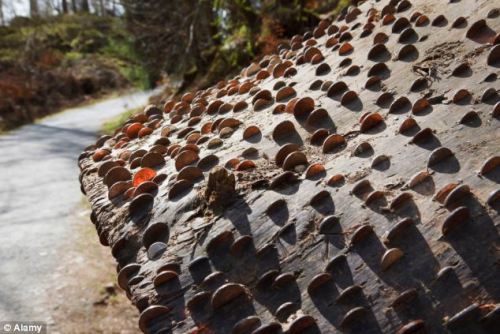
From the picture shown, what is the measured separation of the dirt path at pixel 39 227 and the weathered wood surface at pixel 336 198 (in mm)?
3762

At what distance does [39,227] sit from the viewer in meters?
7.71

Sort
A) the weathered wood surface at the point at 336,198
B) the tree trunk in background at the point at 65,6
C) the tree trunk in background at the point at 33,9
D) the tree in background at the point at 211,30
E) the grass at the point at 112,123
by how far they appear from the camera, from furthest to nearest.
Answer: the tree trunk in background at the point at 65,6
the tree trunk in background at the point at 33,9
the grass at the point at 112,123
the tree in background at the point at 211,30
the weathered wood surface at the point at 336,198

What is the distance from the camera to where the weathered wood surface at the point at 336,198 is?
1.56 m

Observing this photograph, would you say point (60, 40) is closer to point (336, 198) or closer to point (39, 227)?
point (39, 227)

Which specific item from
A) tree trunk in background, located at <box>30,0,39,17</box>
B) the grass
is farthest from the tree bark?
the grass

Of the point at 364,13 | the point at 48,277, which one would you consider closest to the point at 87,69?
the point at 48,277

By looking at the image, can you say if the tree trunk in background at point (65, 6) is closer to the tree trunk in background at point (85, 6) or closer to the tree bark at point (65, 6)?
the tree bark at point (65, 6)

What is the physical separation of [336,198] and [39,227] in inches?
268

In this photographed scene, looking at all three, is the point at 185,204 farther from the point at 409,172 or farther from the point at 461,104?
the point at 461,104

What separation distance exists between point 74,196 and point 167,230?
7.62 meters

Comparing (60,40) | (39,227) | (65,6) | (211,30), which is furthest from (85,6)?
(39,227)

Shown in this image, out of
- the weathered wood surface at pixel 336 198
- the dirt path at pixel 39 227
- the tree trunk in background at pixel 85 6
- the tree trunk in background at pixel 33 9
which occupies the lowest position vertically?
the dirt path at pixel 39 227

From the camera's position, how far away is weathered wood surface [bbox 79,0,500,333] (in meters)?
1.56

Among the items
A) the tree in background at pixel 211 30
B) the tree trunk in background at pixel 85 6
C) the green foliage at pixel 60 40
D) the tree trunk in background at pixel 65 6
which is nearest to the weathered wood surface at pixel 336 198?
the tree in background at pixel 211 30
